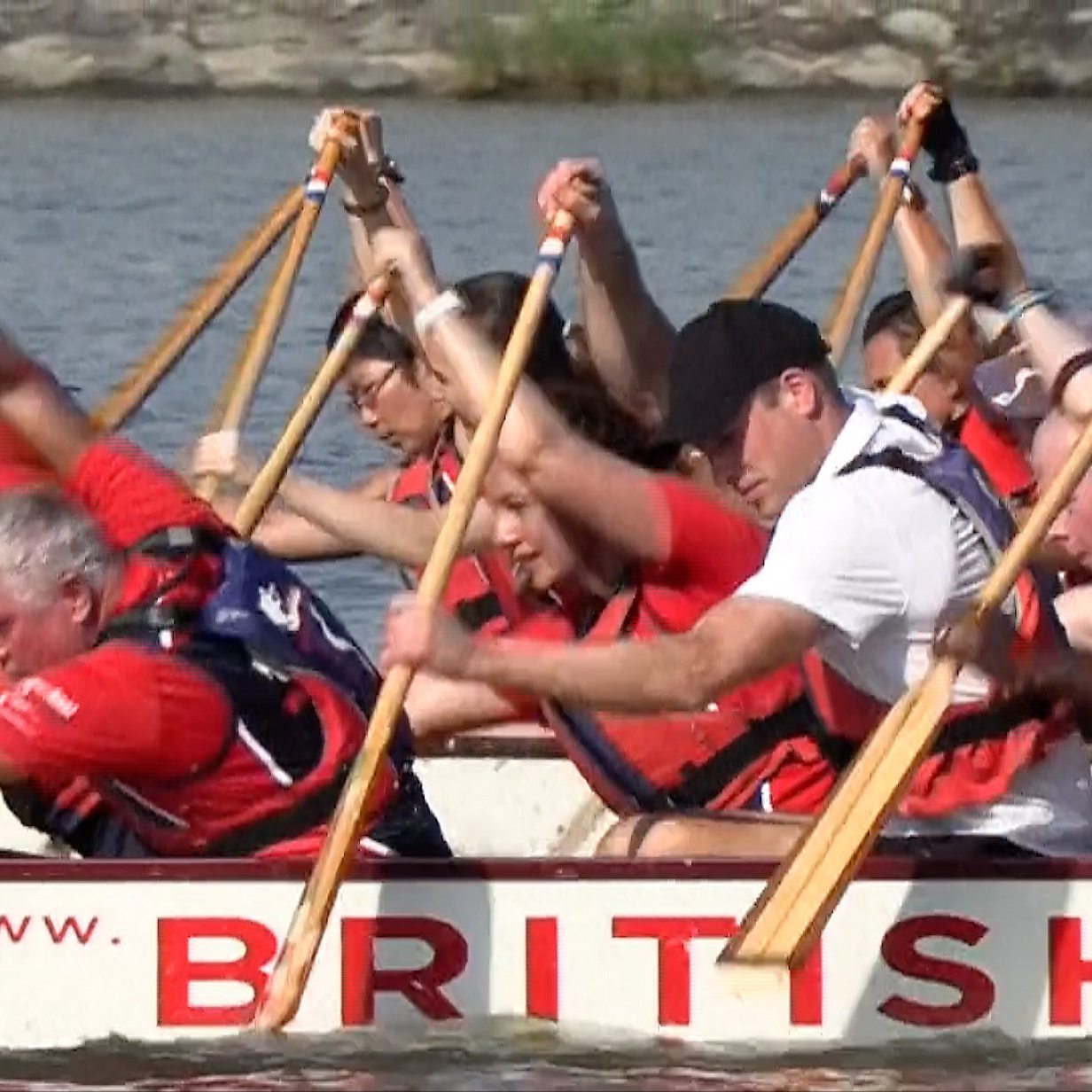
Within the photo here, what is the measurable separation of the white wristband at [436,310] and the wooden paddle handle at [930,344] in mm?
826

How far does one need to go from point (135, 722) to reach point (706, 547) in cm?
114

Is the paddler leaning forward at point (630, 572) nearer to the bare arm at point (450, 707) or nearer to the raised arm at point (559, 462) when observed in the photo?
the raised arm at point (559, 462)

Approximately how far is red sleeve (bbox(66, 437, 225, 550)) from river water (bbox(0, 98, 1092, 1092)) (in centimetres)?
91

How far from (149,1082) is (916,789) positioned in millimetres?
1431

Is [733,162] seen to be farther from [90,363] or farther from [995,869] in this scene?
[995,869]

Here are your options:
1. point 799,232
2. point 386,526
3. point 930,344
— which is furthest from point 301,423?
point 930,344

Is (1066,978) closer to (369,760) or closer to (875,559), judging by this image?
(875,559)

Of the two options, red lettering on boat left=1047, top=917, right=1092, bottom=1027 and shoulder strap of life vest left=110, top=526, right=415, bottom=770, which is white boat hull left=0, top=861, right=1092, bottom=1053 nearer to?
red lettering on boat left=1047, top=917, right=1092, bottom=1027

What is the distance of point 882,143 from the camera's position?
962 centimetres

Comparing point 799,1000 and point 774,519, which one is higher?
point 774,519

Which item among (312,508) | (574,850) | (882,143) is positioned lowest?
(574,850)

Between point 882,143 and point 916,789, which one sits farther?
point 882,143

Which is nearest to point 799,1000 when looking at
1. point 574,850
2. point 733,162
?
point 574,850

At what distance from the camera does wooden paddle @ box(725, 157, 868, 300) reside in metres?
9.68
